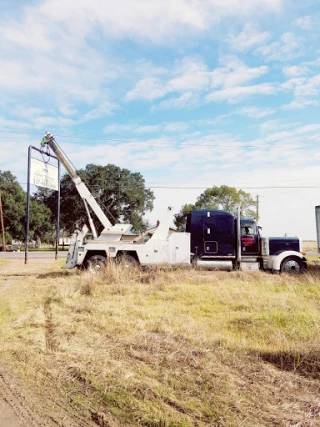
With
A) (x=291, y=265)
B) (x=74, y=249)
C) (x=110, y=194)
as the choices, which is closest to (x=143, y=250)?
(x=74, y=249)

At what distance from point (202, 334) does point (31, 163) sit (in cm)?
1507

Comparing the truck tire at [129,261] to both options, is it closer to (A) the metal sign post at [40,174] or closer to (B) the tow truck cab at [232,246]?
(B) the tow truck cab at [232,246]

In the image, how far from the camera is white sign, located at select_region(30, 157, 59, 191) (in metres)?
18.5

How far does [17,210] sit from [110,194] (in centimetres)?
1205

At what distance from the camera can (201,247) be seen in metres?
14.5

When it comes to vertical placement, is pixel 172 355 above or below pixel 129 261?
below

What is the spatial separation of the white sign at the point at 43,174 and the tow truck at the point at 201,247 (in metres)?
5.76

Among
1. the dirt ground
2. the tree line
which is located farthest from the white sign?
the tree line

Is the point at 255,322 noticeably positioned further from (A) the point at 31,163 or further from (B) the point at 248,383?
(A) the point at 31,163

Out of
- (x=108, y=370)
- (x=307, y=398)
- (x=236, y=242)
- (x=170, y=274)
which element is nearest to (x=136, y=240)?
(x=170, y=274)

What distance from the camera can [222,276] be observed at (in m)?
12.8

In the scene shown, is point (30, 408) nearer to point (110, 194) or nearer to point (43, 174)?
point (43, 174)

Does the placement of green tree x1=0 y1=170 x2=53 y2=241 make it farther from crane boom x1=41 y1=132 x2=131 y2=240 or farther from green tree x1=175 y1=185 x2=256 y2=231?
crane boom x1=41 y1=132 x2=131 y2=240

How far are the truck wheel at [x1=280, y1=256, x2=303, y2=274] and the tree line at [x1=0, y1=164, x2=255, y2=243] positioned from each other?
107 ft
